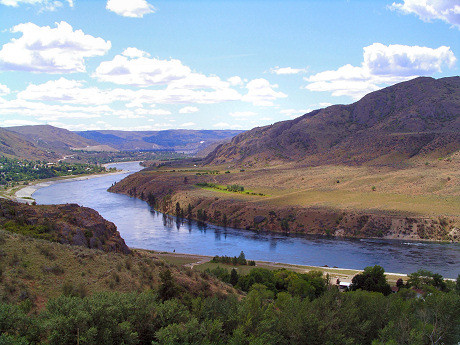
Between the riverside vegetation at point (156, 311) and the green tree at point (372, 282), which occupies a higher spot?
the riverside vegetation at point (156, 311)

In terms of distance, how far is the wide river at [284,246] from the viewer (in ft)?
207

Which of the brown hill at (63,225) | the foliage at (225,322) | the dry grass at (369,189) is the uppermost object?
the dry grass at (369,189)

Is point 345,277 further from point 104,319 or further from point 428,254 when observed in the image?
point 104,319

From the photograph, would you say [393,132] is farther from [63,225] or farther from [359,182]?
[63,225]

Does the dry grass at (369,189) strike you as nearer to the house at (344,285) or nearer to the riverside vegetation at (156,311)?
the house at (344,285)

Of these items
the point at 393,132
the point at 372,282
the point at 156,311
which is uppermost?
the point at 393,132

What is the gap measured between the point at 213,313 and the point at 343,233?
64.5 m

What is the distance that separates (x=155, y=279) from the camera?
28391 mm

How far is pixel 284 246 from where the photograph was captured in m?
76.2

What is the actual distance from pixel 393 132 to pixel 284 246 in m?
105

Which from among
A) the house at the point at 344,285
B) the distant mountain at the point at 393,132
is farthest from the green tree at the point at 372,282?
the distant mountain at the point at 393,132

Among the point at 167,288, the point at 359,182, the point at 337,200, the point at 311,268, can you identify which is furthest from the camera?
the point at 359,182

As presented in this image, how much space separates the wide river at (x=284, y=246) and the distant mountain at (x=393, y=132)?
218ft

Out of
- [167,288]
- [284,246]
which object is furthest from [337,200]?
[167,288]
